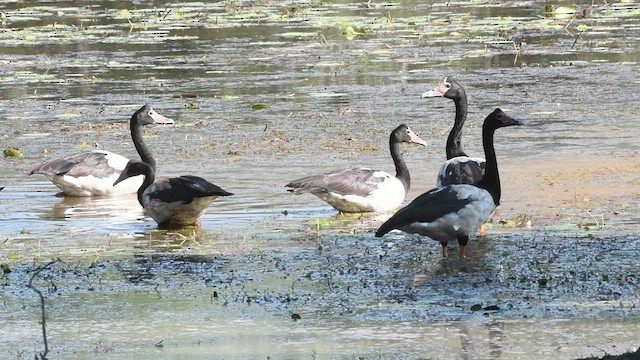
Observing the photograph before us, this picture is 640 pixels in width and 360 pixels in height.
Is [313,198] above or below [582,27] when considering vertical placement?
below

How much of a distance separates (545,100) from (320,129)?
3.45 meters

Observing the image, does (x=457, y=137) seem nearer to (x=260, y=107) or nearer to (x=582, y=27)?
(x=260, y=107)

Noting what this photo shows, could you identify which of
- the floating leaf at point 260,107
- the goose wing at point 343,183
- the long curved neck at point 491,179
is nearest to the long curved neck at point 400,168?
the goose wing at point 343,183

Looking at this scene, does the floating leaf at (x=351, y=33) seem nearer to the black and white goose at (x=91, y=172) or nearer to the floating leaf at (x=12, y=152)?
the floating leaf at (x=12, y=152)

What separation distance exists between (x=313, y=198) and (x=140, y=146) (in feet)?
7.58

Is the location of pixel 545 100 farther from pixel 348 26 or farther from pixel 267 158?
pixel 348 26

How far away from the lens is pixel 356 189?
527 inches

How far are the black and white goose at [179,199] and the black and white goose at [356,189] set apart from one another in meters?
0.92

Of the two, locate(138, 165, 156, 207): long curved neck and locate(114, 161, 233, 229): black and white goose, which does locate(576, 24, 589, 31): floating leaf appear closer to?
locate(138, 165, 156, 207): long curved neck

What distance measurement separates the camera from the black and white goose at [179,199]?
42.1ft

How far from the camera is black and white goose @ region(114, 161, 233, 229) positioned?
12.8 m

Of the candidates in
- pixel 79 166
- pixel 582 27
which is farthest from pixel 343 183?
pixel 582 27

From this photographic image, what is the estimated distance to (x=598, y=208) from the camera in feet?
42.2

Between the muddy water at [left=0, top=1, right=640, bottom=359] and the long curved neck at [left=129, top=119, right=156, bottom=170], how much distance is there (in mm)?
581
